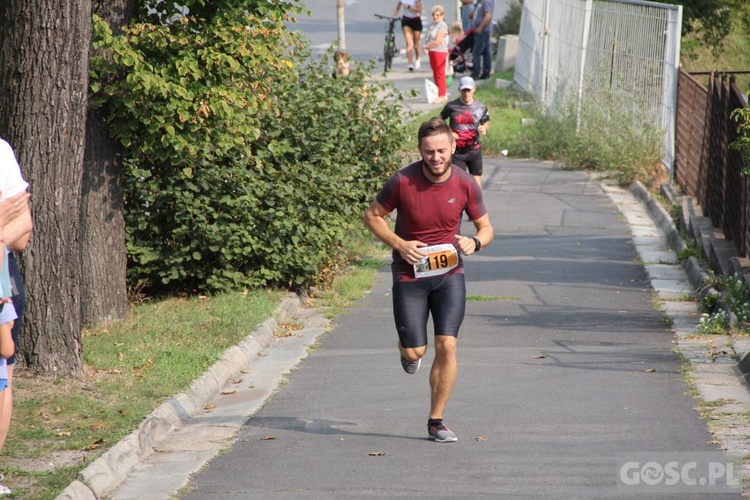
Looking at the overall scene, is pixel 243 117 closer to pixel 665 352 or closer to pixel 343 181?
pixel 343 181

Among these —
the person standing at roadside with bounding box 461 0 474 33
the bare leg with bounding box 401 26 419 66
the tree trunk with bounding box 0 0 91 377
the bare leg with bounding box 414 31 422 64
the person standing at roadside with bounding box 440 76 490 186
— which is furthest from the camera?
the bare leg with bounding box 414 31 422 64

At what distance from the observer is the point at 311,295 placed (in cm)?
1205

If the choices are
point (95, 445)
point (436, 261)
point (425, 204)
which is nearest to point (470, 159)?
point (425, 204)

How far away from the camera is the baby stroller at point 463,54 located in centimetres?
2916

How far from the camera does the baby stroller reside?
29.2m

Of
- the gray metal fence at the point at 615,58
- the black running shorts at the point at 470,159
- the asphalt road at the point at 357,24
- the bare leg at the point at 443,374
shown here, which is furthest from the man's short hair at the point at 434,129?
the asphalt road at the point at 357,24

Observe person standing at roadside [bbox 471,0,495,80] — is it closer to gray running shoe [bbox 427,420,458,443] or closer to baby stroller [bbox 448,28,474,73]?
baby stroller [bbox 448,28,474,73]

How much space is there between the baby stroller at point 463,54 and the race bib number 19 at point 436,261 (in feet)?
74.2

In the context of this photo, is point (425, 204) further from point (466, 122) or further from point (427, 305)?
point (466, 122)

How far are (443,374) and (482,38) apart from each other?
74.8 ft

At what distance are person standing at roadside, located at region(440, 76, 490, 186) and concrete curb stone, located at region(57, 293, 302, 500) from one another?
20.8 ft

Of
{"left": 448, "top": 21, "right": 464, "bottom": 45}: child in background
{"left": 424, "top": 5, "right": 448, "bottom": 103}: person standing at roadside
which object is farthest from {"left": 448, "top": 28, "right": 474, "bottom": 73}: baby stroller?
{"left": 424, "top": 5, "right": 448, "bottom": 103}: person standing at roadside

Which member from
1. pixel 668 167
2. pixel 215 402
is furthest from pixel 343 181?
A: pixel 668 167

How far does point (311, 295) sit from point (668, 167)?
8625mm
